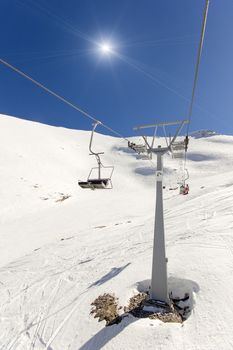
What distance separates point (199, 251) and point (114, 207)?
88.8ft

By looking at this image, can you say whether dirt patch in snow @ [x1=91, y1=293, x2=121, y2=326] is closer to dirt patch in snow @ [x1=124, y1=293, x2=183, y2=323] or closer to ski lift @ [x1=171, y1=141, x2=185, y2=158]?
dirt patch in snow @ [x1=124, y1=293, x2=183, y2=323]

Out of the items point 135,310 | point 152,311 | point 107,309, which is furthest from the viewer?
point 107,309

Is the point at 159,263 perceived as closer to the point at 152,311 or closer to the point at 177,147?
the point at 152,311

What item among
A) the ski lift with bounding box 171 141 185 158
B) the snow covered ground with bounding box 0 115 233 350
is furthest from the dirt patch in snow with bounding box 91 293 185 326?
the ski lift with bounding box 171 141 185 158

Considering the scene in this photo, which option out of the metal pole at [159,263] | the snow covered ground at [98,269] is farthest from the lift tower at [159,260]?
the snow covered ground at [98,269]

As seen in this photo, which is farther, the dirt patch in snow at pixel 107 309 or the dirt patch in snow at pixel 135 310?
the dirt patch in snow at pixel 107 309

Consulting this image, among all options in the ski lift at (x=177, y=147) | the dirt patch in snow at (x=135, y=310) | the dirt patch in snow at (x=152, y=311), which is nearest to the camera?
the dirt patch in snow at (x=152, y=311)

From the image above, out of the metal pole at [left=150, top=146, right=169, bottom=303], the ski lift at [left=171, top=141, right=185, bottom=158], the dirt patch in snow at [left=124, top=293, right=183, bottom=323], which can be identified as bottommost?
the dirt patch in snow at [left=124, top=293, right=183, bottom=323]

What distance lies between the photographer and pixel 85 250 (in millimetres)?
19906

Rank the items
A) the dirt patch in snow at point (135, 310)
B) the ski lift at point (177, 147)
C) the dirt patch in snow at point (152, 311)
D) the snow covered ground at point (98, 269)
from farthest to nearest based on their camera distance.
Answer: the ski lift at point (177, 147) → the dirt patch in snow at point (135, 310) → the dirt patch in snow at point (152, 311) → the snow covered ground at point (98, 269)

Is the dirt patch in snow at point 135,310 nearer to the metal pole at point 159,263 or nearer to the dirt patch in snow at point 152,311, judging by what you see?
the dirt patch in snow at point 152,311

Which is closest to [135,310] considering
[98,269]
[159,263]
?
[159,263]

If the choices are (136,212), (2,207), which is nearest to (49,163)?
(2,207)

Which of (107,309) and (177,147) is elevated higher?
(177,147)
